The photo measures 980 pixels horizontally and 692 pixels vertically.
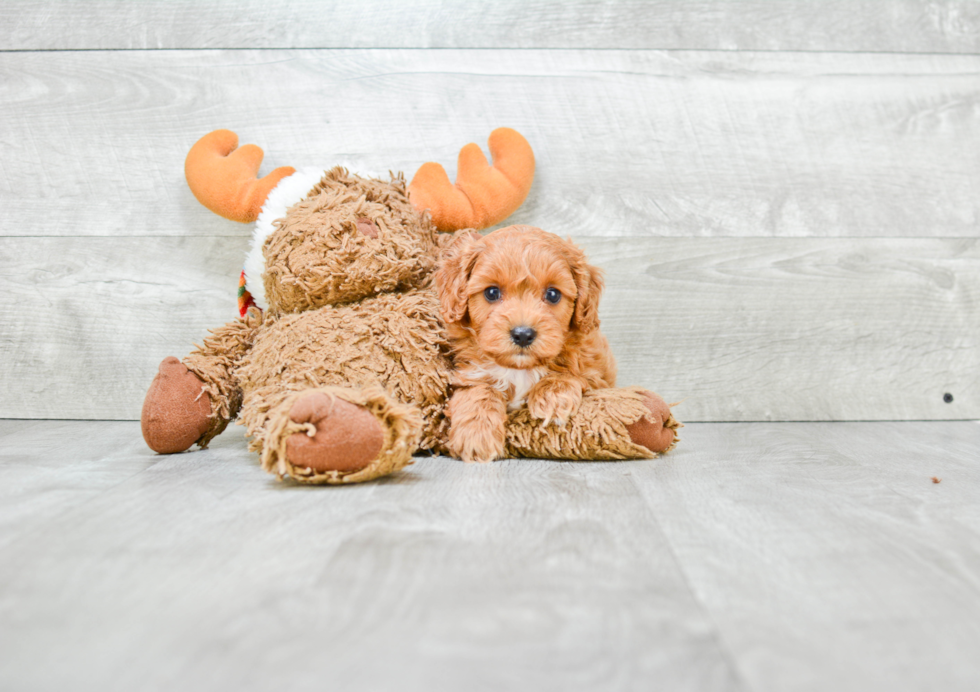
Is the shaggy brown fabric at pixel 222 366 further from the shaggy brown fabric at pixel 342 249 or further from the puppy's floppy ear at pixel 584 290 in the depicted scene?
the puppy's floppy ear at pixel 584 290

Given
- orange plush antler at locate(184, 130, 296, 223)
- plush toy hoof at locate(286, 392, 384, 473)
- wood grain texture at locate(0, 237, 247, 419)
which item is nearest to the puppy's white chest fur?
plush toy hoof at locate(286, 392, 384, 473)

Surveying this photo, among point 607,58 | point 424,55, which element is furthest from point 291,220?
point 607,58

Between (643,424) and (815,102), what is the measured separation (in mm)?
862

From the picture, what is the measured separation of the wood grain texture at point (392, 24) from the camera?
1413 millimetres

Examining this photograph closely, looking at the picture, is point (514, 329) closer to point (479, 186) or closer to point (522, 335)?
point (522, 335)

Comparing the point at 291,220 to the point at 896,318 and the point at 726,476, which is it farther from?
the point at 896,318

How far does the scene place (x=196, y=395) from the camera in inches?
43.2

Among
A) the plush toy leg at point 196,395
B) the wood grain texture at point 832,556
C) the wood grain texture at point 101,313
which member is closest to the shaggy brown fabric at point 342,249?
the plush toy leg at point 196,395

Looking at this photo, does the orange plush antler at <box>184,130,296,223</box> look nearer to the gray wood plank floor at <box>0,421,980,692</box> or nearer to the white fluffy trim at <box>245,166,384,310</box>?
the white fluffy trim at <box>245,166,384,310</box>

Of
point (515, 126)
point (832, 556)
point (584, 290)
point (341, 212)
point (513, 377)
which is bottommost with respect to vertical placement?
point (832, 556)

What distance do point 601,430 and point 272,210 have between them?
2.11 feet

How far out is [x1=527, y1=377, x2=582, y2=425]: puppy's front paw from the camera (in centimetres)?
104

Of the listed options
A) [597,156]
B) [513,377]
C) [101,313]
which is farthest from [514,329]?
[101,313]

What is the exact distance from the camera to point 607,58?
4.69ft
